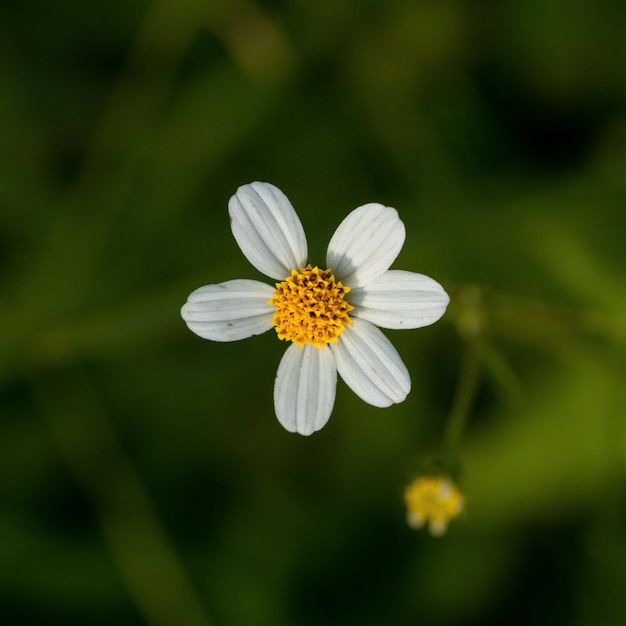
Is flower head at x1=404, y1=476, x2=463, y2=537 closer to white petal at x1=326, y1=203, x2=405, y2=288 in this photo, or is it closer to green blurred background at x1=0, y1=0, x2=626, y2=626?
white petal at x1=326, y1=203, x2=405, y2=288

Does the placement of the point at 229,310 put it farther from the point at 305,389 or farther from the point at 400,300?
the point at 400,300

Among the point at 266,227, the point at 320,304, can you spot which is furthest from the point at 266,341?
the point at 266,227

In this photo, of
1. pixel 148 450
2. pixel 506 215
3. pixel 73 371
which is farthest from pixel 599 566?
pixel 73 371

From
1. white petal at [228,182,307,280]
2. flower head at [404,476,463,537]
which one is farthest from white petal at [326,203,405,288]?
flower head at [404,476,463,537]

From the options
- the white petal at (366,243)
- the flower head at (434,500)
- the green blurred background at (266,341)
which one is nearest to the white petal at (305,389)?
the white petal at (366,243)

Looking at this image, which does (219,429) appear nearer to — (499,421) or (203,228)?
(203,228)

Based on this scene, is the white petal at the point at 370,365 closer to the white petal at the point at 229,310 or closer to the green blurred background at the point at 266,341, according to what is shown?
the white petal at the point at 229,310

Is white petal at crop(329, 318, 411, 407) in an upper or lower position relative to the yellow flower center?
lower

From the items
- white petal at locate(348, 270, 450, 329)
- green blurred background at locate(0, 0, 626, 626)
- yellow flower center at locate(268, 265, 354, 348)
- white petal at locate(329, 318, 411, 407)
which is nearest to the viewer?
white petal at locate(348, 270, 450, 329)
